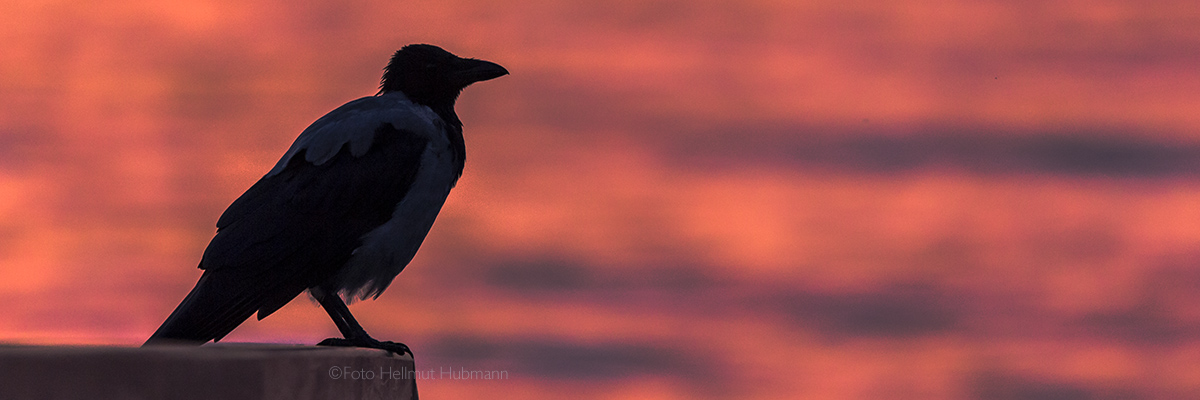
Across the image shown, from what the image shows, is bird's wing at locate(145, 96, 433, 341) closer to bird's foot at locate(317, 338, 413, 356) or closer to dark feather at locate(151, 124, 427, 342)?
dark feather at locate(151, 124, 427, 342)

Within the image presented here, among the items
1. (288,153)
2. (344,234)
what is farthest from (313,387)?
(288,153)

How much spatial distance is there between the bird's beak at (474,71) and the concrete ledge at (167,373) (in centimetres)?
402

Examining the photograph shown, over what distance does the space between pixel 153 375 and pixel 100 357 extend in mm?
181

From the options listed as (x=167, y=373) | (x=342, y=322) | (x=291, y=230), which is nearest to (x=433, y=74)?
(x=291, y=230)

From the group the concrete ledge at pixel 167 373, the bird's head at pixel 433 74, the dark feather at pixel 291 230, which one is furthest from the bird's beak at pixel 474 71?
the concrete ledge at pixel 167 373

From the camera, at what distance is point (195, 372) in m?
3.50

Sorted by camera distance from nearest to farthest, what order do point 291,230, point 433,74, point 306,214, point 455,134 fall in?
point 291,230, point 306,214, point 455,134, point 433,74

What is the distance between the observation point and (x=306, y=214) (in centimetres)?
654

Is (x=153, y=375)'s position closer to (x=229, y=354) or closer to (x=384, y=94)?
(x=229, y=354)

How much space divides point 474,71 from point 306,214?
192cm

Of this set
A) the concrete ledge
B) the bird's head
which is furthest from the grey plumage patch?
the concrete ledge

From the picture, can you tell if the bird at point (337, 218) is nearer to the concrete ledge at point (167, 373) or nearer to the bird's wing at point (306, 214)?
the bird's wing at point (306, 214)

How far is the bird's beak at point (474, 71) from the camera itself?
25.7ft

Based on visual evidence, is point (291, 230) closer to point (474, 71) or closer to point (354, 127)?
point (354, 127)
